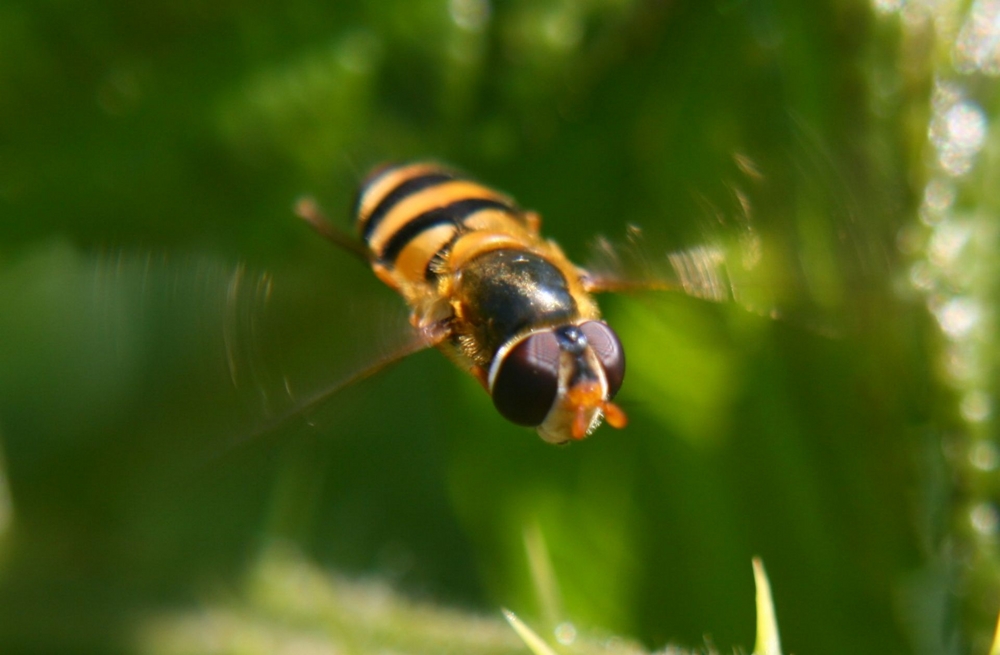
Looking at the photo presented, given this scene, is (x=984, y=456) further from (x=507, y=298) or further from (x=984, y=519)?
(x=507, y=298)

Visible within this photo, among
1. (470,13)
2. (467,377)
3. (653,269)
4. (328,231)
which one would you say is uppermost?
(470,13)

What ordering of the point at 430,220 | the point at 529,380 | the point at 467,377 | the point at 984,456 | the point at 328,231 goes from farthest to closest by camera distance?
the point at 467,377
the point at 328,231
the point at 430,220
the point at 984,456
the point at 529,380

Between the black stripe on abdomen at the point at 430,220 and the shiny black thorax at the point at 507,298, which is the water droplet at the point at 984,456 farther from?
the black stripe on abdomen at the point at 430,220

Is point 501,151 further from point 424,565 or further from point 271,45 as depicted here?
point 424,565

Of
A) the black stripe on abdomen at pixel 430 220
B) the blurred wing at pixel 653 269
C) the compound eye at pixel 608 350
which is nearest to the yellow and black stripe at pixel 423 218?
the black stripe on abdomen at pixel 430 220

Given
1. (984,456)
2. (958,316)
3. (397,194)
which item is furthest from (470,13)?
(984,456)

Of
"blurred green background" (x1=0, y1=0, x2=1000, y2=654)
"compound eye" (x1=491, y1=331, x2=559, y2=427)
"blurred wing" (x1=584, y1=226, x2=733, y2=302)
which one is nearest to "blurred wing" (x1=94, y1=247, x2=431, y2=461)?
"blurred green background" (x1=0, y1=0, x2=1000, y2=654)

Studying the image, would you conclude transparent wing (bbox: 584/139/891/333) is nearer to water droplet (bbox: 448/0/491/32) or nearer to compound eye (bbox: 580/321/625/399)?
compound eye (bbox: 580/321/625/399)
